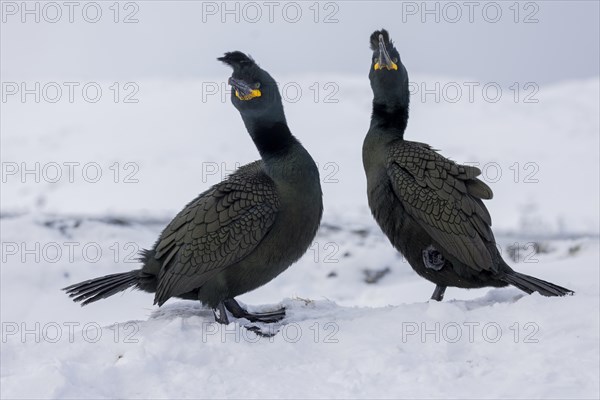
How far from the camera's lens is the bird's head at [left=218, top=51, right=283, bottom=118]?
637 centimetres

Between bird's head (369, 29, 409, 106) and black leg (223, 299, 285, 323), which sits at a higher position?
bird's head (369, 29, 409, 106)

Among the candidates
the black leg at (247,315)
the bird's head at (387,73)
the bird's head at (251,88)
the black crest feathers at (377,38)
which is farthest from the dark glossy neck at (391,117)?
the black leg at (247,315)

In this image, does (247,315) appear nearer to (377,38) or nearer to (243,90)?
(243,90)

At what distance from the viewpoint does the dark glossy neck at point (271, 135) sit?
258 inches

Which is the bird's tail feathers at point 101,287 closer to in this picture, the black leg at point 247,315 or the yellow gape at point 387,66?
the black leg at point 247,315

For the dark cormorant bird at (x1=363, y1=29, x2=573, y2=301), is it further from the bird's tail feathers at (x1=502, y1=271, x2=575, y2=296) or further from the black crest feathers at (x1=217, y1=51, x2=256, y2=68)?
the black crest feathers at (x1=217, y1=51, x2=256, y2=68)

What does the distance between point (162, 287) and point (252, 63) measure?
1.84 meters

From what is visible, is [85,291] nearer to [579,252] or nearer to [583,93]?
[579,252]

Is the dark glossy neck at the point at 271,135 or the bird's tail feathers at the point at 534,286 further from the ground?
the dark glossy neck at the point at 271,135

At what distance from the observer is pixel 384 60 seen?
22.8 feet

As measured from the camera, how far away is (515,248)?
11.5 metres

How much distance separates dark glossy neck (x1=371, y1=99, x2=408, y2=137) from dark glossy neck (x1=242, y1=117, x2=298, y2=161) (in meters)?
0.93

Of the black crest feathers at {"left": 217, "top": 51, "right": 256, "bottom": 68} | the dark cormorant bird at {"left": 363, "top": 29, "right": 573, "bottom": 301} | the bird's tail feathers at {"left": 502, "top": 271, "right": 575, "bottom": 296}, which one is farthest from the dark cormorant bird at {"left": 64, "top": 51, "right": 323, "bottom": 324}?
the bird's tail feathers at {"left": 502, "top": 271, "right": 575, "bottom": 296}

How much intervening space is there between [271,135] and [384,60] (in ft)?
3.89
